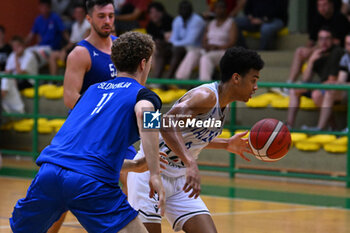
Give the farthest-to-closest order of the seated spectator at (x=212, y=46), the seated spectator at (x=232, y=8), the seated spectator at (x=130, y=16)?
the seated spectator at (x=130, y=16)
the seated spectator at (x=232, y=8)
the seated spectator at (x=212, y=46)

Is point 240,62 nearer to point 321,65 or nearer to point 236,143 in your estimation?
point 236,143

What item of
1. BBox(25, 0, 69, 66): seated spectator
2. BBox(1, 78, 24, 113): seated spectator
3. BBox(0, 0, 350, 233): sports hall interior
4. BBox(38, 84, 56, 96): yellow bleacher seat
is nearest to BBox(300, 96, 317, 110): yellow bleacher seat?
BBox(0, 0, 350, 233): sports hall interior

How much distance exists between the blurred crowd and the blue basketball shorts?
6.79 m

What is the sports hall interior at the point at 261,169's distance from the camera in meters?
7.44

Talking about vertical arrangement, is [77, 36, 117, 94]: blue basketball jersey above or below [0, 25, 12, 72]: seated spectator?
above

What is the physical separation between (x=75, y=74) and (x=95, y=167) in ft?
7.36

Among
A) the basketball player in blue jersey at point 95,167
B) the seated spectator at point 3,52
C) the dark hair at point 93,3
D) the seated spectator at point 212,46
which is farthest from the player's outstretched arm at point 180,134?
the seated spectator at point 3,52

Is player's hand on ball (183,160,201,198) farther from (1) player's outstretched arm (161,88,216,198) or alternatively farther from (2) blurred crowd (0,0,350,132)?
(2) blurred crowd (0,0,350,132)

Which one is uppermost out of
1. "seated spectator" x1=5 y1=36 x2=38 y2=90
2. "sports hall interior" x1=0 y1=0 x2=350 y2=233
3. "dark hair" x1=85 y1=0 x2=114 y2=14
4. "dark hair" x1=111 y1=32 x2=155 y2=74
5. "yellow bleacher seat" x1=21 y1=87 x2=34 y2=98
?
"dark hair" x1=85 y1=0 x2=114 y2=14

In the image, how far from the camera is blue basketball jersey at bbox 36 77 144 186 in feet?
12.2

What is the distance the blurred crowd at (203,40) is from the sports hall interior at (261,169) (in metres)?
0.25

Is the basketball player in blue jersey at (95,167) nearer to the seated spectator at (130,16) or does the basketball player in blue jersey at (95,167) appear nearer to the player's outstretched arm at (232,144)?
the player's outstretched arm at (232,144)

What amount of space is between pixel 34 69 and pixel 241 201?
693cm

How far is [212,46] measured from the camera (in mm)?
12164
